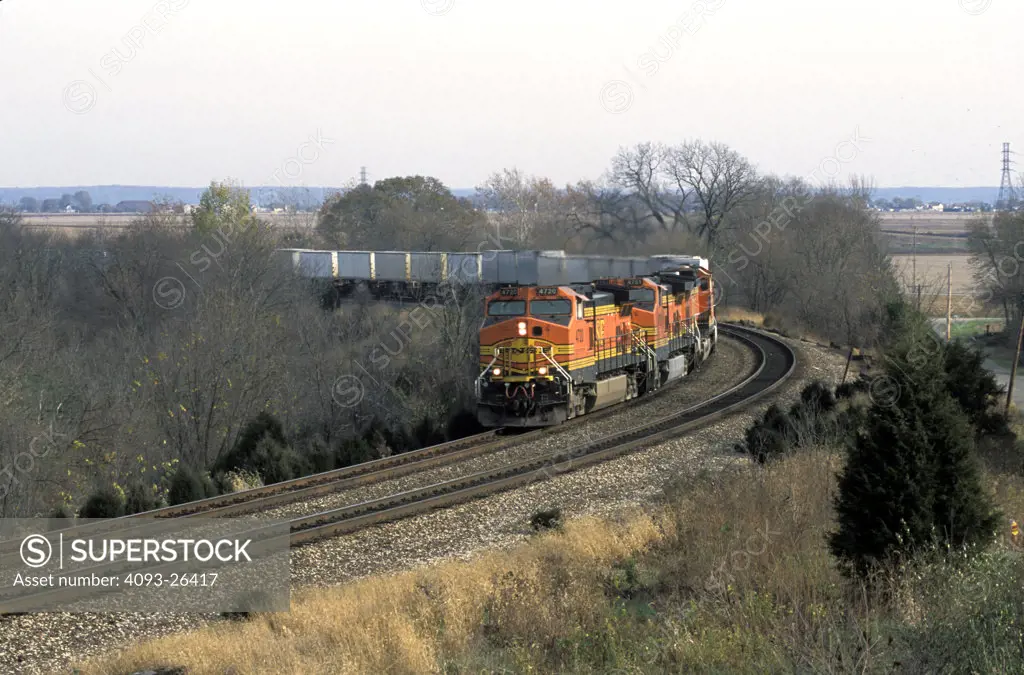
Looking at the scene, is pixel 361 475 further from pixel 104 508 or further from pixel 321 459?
pixel 104 508

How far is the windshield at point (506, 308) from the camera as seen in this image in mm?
21938

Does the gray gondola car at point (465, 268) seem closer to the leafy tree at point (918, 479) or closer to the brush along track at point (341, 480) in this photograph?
the brush along track at point (341, 480)

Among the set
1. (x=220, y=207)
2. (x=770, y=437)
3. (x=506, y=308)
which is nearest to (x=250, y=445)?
(x=506, y=308)

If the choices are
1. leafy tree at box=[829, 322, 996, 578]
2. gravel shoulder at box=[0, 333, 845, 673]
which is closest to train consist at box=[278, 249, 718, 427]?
gravel shoulder at box=[0, 333, 845, 673]

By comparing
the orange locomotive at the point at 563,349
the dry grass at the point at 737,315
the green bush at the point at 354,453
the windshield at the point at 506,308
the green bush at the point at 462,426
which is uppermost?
the windshield at the point at 506,308

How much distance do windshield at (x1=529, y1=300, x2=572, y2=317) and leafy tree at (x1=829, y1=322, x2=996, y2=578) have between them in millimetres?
12390

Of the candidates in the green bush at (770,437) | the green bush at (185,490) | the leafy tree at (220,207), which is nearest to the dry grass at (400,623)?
the green bush at (185,490)

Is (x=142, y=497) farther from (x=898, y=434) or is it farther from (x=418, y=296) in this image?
(x=418, y=296)

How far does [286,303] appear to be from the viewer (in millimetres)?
44656

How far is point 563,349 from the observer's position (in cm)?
2142

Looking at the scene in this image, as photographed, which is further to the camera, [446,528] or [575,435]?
[575,435]

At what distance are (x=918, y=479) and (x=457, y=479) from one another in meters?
9.18

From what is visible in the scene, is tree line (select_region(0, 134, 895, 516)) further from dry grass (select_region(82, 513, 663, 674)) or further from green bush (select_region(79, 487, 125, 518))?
dry grass (select_region(82, 513, 663, 674))

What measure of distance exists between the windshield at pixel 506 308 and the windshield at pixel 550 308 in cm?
28
